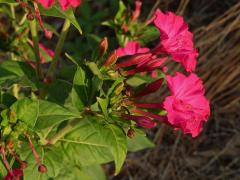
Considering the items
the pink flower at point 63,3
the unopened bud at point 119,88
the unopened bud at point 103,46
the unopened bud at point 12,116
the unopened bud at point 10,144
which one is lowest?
the unopened bud at point 10,144

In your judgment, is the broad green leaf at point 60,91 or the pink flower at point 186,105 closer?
the pink flower at point 186,105

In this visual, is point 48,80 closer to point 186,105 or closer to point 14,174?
point 14,174

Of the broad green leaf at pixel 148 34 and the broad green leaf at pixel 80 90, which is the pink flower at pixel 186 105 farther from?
the broad green leaf at pixel 148 34

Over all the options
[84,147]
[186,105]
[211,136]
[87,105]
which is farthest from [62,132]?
[211,136]

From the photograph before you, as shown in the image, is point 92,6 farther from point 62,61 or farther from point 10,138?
point 10,138

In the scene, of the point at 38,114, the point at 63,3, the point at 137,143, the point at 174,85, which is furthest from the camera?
the point at 137,143

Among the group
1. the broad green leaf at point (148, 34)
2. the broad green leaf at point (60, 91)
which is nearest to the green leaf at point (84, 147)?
the broad green leaf at point (60, 91)
